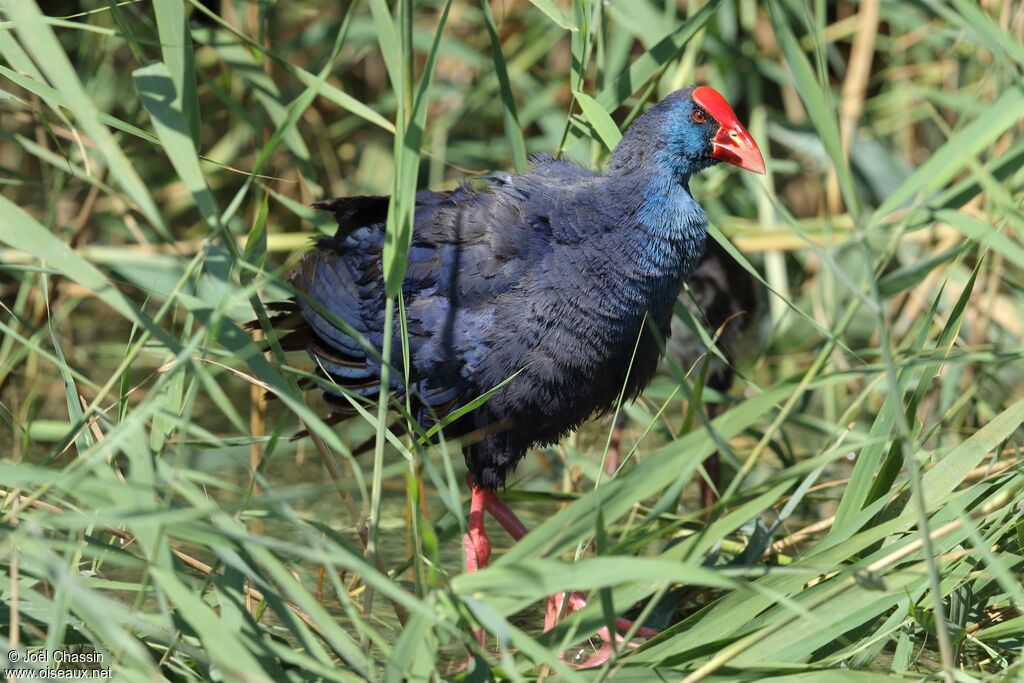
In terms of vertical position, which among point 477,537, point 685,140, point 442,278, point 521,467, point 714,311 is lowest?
point 521,467

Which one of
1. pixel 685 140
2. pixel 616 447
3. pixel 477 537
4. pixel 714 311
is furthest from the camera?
pixel 616 447

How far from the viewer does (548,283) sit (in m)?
2.12

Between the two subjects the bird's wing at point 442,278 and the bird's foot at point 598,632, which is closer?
the bird's foot at point 598,632

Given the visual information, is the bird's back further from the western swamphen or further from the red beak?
the red beak

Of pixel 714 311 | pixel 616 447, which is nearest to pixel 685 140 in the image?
pixel 714 311

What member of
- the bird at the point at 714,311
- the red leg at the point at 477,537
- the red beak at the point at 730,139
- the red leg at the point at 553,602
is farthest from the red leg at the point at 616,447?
the red beak at the point at 730,139

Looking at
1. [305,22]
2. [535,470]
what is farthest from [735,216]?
[305,22]

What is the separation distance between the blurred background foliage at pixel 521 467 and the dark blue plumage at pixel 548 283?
0.36 feet

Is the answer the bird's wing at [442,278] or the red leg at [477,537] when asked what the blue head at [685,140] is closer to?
the bird's wing at [442,278]

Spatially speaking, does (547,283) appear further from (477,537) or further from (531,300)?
(477,537)

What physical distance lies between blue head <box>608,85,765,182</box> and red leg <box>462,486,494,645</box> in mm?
706

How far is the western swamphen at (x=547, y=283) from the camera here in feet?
6.93

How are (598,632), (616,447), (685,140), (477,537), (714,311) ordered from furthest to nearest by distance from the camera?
(616,447) < (714,311) < (477,537) < (685,140) < (598,632)

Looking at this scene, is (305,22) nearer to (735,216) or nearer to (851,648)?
(735,216)
